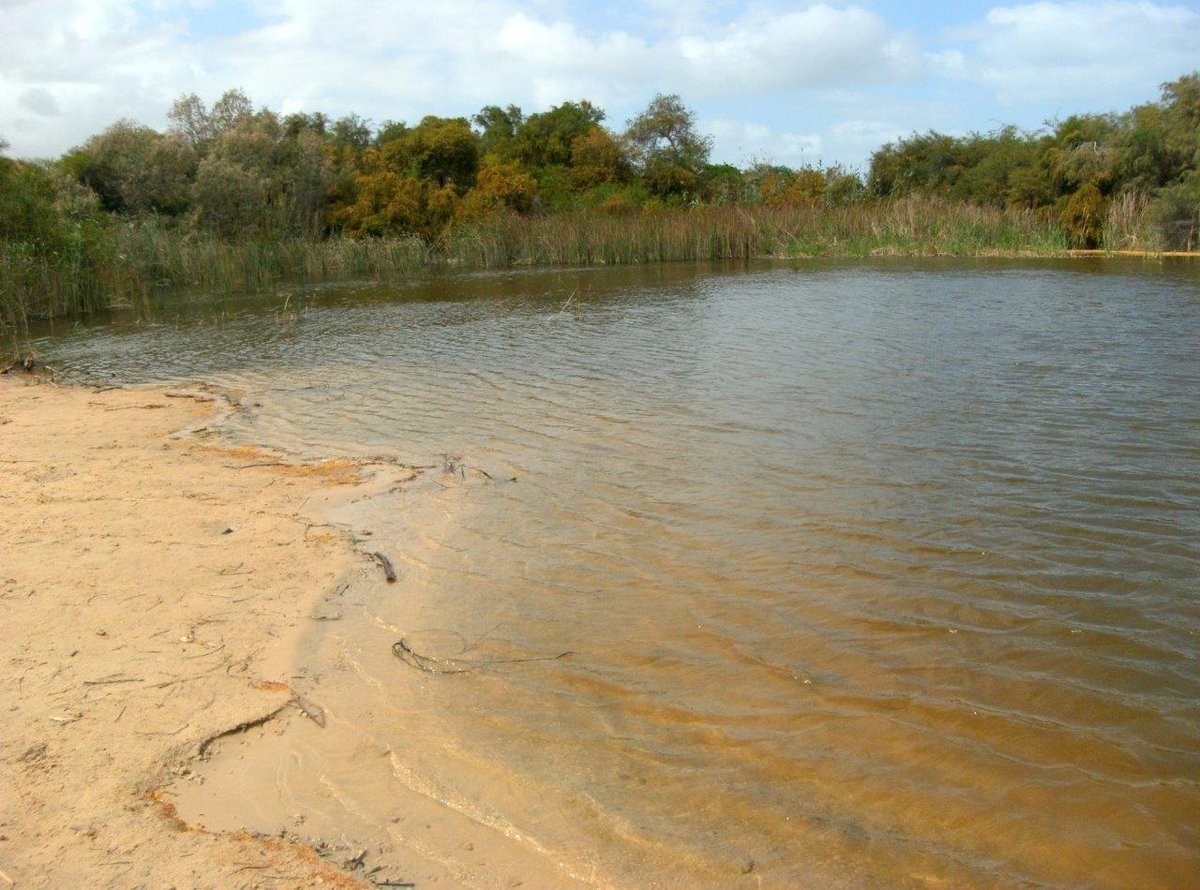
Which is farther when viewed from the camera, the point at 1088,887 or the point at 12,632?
the point at 12,632

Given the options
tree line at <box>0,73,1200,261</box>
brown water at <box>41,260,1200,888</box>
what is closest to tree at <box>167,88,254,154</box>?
tree line at <box>0,73,1200,261</box>

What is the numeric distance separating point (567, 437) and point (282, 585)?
338 cm

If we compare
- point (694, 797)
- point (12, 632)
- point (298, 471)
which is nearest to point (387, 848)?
point (694, 797)

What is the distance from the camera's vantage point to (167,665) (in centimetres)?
366

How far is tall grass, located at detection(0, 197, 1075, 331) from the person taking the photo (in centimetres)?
2488

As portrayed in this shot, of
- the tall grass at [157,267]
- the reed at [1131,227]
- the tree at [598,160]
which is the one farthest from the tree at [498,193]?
the reed at [1131,227]

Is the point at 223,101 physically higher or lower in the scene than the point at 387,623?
higher

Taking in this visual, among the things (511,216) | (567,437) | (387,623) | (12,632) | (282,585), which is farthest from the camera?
(511,216)

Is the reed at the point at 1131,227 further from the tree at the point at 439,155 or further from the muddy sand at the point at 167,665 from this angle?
the muddy sand at the point at 167,665

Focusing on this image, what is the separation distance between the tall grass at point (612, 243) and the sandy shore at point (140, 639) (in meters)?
19.1

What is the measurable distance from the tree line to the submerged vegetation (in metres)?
0.08

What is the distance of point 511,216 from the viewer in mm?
33000

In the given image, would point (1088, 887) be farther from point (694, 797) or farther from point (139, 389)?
point (139, 389)

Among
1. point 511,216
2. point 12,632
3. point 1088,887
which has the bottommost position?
point 1088,887
